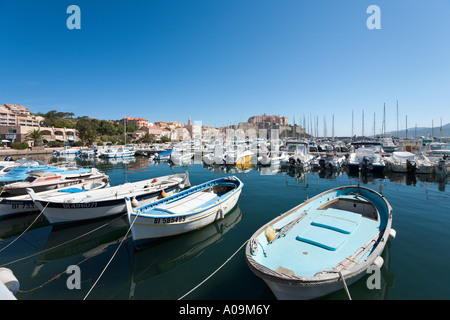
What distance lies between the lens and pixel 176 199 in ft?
35.0

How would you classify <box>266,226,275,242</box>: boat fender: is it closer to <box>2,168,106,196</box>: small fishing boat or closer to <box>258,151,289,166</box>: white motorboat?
<box>2,168,106,196</box>: small fishing boat

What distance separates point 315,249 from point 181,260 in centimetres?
479

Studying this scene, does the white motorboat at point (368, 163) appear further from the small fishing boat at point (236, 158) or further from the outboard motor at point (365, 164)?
the small fishing boat at point (236, 158)

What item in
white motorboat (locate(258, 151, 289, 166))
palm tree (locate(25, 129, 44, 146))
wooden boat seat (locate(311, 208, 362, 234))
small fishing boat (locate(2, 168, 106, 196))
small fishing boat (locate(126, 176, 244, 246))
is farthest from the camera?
palm tree (locate(25, 129, 44, 146))

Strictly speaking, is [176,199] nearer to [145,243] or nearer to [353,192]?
[145,243]

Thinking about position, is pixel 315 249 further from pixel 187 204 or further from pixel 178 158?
pixel 178 158

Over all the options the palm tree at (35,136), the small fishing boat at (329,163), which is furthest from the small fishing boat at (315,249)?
the palm tree at (35,136)

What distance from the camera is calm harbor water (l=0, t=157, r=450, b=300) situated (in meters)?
5.66

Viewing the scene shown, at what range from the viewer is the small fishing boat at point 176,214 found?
773 cm

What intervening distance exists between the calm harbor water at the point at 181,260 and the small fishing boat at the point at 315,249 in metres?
0.94

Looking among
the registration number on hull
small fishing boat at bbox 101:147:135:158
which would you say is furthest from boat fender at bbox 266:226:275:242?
small fishing boat at bbox 101:147:135:158

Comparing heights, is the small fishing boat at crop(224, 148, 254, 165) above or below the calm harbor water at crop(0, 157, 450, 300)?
above

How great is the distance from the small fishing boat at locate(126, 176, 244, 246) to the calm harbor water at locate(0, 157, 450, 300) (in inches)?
19.9
